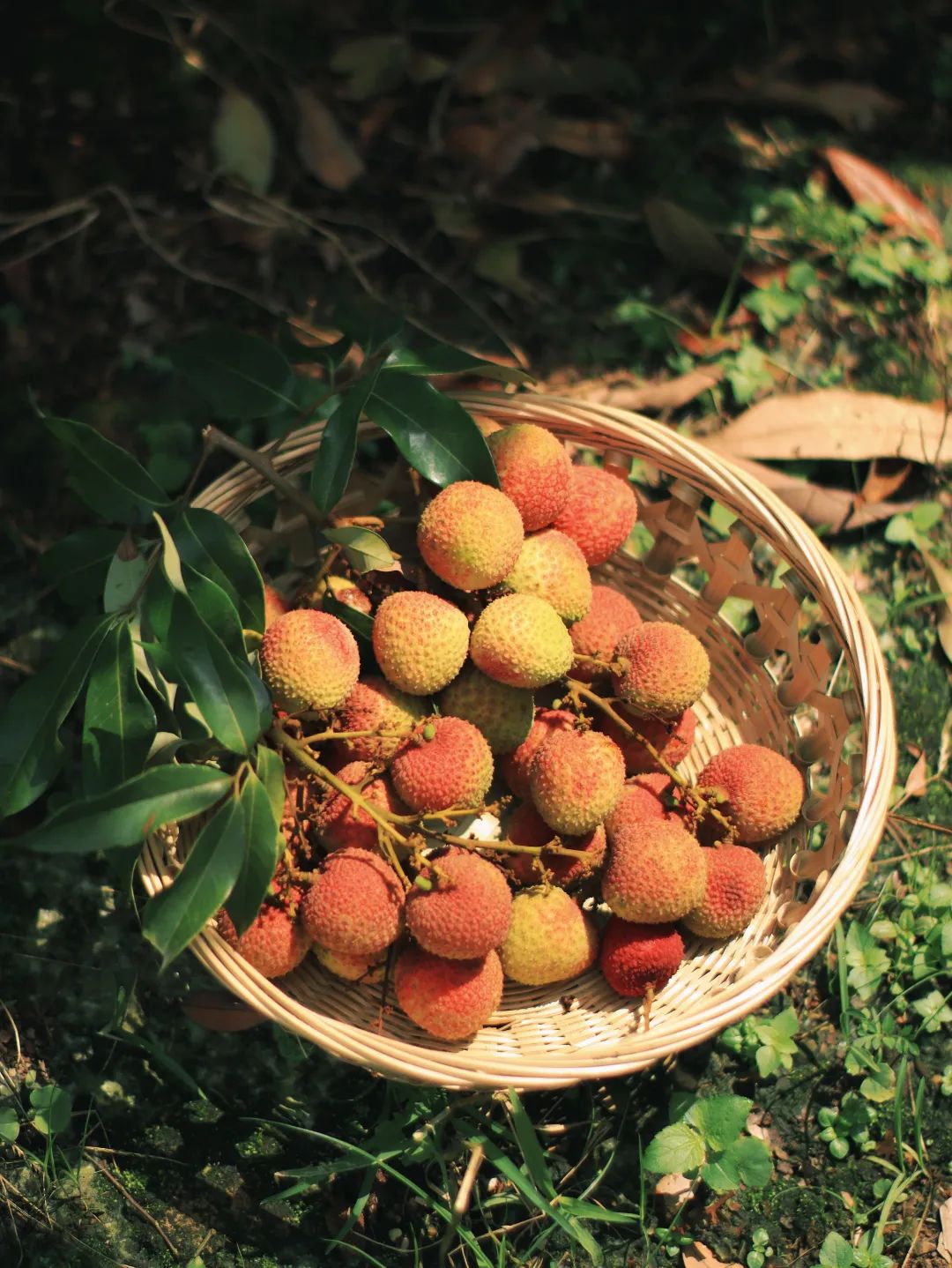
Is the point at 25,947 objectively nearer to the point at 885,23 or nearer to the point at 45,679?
the point at 45,679

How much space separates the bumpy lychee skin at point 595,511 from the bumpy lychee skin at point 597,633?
9 cm

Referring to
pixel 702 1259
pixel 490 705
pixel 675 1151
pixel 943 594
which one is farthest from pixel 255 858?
pixel 943 594

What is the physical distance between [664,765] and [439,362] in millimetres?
588

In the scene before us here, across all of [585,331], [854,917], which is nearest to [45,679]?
[854,917]

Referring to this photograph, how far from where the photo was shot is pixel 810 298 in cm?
235

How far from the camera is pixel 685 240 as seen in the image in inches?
91.4

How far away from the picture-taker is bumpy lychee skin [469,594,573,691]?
4.50 feet

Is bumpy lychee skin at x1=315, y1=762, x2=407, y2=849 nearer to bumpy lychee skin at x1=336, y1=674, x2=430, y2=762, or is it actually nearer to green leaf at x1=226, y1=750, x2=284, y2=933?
bumpy lychee skin at x1=336, y1=674, x2=430, y2=762

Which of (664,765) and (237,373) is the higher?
(237,373)

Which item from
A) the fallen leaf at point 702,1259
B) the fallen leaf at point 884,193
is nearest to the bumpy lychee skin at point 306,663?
the fallen leaf at point 702,1259

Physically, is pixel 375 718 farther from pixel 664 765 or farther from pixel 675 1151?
pixel 675 1151

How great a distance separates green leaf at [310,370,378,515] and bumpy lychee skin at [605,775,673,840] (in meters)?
0.52

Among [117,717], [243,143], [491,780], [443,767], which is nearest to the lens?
[117,717]

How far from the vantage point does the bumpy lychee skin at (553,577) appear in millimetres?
1478
